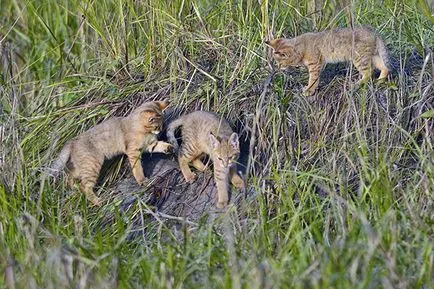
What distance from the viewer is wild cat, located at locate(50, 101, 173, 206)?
6.61 metres

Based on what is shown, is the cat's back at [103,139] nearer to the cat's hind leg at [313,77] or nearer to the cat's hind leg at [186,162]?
the cat's hind leg at [186,162]

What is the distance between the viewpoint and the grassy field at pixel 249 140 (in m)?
4.91

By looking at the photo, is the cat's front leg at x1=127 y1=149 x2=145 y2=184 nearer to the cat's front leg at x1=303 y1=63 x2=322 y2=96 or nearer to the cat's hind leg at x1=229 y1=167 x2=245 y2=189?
the cat's hind leg at x1=229 y1=167 x2=245 y2=189

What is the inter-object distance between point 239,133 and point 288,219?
1.10 m

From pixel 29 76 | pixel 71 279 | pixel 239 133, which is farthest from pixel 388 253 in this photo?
pixel 29 76

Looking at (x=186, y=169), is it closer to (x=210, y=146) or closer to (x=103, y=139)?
(x=210, y=146)

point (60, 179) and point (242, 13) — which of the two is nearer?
point (60, 179)

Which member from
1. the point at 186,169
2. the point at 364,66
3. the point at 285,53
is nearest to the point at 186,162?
the point at 186,169

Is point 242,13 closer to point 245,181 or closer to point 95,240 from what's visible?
point 245,181

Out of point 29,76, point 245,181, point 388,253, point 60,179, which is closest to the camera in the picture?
point 388,253

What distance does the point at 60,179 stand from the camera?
658 cm

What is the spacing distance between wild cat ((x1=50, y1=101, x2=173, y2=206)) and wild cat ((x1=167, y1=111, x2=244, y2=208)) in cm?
13

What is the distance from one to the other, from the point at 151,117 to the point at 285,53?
995mm

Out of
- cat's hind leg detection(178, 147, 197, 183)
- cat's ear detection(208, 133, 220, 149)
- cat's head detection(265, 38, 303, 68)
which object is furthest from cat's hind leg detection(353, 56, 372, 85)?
cat's hind leg detection(178, 147, 197, 183)
